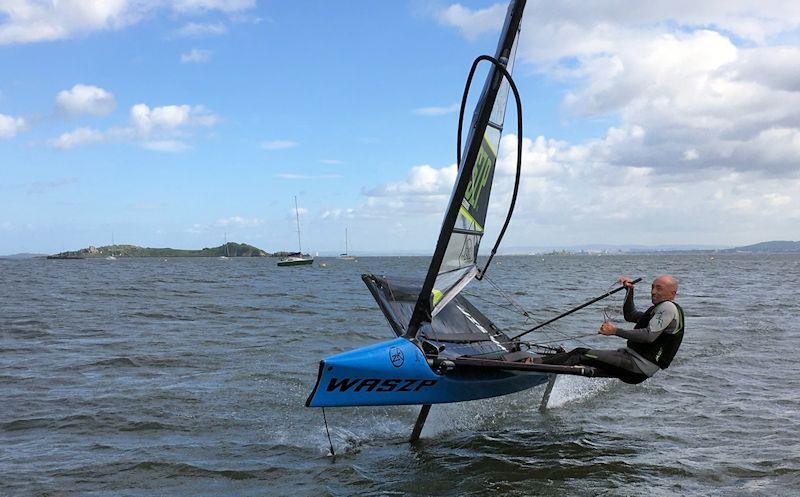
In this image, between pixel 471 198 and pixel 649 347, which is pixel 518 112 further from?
pixel 649 347

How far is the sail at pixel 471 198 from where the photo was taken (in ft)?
21.3

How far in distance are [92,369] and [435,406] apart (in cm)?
578

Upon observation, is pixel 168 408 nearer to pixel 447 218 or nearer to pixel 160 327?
pixel 447 218

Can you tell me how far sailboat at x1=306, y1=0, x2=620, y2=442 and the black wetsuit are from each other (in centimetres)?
22

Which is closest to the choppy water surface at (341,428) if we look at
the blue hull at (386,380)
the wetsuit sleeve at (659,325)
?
the blue hull at (386,380)

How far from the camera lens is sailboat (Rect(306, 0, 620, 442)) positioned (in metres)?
5.64

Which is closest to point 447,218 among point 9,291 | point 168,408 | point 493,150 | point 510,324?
point 493,150

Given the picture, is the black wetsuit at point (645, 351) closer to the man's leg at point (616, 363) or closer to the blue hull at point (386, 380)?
the man's leg at point (616, 363)

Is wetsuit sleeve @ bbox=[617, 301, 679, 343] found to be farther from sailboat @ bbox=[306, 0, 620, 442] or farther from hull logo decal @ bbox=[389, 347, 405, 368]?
hull logo decal @ bbox=[389, 347, 405, 368]

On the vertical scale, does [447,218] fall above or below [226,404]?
above

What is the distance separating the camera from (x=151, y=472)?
19.5 feet

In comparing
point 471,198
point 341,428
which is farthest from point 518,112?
point 341,428

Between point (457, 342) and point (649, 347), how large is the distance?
7.33 feet

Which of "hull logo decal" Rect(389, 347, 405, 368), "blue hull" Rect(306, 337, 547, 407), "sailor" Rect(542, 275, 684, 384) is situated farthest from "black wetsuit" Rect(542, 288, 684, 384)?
"hull logo decal" Rect(389, 347, 405, 368)
